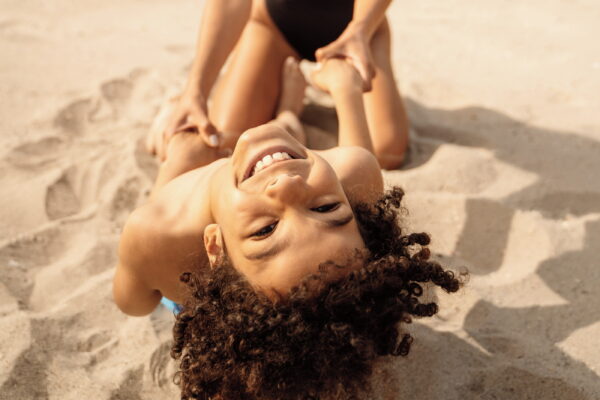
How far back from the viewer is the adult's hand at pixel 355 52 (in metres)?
2.19

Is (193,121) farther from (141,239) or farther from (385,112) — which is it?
(385,112)

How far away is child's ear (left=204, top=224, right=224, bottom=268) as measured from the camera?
1.64 meters

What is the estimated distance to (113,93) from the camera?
324 cm

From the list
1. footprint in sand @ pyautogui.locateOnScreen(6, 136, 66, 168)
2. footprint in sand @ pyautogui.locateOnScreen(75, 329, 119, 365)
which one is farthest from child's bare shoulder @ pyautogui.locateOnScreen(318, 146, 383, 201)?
footprint in sand @ pyautogui.locateOnScreen(6, 136, 66, 168)

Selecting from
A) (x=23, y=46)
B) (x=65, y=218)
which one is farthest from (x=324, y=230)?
(x=23, y=46)

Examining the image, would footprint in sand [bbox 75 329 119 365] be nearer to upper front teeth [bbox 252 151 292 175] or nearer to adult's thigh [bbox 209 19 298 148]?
upper front teeth [bbox 252 151 292 175]

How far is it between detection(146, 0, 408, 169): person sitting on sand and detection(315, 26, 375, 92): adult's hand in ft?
0.69

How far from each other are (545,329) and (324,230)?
88 cm

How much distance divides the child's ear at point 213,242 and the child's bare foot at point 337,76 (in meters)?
0.73

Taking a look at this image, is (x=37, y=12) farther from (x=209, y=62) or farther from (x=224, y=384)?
(x=224, y=384)

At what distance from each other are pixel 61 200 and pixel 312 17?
1.28 metres

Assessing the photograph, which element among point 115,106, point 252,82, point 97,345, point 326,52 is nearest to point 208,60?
point 252,82

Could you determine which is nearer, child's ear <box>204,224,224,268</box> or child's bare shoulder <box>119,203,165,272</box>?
child's ear <box>204,224,224,268</box>

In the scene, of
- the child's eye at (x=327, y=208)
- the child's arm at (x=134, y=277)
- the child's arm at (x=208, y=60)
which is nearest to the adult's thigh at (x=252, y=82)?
the child's arm at (x=208, y=60)
